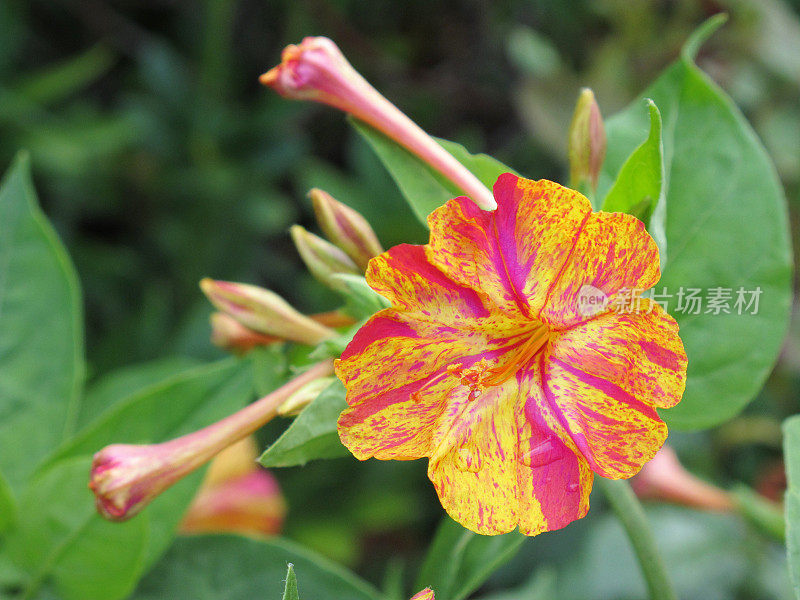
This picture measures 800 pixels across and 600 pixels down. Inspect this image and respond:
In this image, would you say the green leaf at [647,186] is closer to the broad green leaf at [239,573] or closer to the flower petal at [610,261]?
the flower petal at [610,261]

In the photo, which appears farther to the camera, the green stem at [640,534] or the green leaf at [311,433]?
the green stem at [640,534]

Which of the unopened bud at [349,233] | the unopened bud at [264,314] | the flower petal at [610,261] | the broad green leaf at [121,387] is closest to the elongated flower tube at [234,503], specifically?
the broad green leaf at [121,387]

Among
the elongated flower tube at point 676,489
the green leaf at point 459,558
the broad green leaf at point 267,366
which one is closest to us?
the green leaf at point 459,558

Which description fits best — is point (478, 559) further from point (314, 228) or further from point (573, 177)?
point (314, 228)

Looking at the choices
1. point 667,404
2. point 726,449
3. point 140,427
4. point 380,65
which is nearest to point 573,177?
point 667,404

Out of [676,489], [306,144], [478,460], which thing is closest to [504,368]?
[478,460]

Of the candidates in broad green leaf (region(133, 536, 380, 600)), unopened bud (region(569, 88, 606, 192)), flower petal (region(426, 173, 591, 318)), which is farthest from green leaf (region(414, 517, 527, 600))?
unopened bud (region(569, 88, 606, 192))

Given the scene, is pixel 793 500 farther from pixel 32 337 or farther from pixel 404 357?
pixel 32 337
